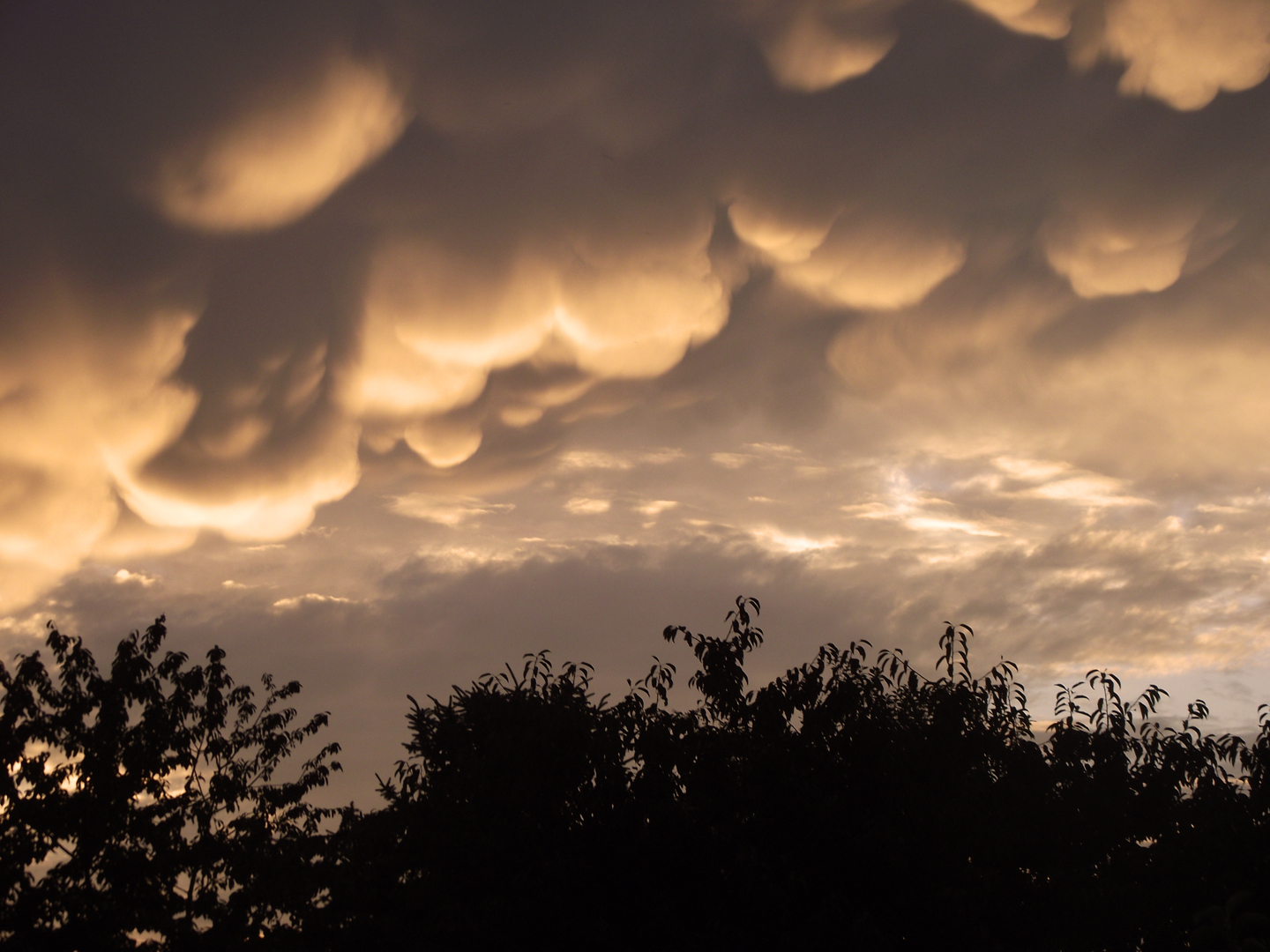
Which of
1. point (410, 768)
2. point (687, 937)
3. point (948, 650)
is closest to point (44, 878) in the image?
point (410, 768)

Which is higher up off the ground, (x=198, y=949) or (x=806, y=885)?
(x=806, y=885)

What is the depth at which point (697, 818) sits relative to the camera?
534 inches

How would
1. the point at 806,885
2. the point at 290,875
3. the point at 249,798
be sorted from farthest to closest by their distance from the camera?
1. the point at 249,798
2. the point at 290,875
3. the point at 806,885

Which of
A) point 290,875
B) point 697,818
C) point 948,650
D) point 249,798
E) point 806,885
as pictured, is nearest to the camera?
point 806,885

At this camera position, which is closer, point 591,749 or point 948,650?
point 591,749

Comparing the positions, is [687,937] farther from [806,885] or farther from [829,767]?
[829,767]

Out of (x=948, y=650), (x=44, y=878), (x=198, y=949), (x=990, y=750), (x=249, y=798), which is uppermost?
(x=948, y=650)

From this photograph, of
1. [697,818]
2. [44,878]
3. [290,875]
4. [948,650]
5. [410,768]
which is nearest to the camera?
[697,818]

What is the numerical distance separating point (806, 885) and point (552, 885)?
363 centimetres

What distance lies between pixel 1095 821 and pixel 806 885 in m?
6.83

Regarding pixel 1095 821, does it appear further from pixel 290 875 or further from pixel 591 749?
pixel 290 875

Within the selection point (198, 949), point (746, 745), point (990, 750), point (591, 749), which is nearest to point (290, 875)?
point (198, 949)

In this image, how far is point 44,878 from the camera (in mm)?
19141

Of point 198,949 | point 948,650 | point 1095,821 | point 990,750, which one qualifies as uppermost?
point 948,650
